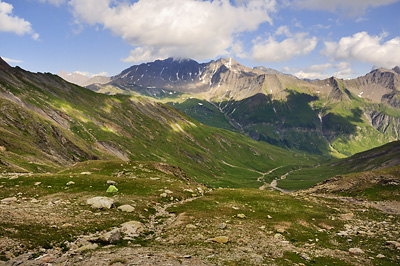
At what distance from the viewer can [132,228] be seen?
31188mm

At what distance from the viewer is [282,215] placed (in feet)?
154

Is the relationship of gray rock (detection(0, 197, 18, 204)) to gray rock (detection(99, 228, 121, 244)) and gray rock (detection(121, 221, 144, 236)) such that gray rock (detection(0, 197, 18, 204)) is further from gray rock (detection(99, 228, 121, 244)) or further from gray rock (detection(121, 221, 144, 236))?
gray rock (detection(99, 228, 121, 244))

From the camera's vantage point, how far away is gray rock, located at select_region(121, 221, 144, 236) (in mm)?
29928

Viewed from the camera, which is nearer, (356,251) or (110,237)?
(110,237)

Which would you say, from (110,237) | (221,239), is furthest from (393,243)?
(110,237)

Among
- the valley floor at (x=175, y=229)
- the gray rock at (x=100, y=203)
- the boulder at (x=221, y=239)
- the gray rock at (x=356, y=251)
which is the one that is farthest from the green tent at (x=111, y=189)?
the gray rock at (x=356, y=251)

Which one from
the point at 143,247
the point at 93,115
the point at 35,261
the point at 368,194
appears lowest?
the point at 368,194

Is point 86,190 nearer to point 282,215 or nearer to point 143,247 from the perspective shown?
point 143,247

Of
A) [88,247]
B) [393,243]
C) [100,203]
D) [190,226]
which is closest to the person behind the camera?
[88,247]

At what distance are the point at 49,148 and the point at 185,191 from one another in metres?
76.3

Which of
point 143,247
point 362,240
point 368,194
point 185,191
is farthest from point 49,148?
point 368,194

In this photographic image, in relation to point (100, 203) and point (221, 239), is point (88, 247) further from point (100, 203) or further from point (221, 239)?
point (100, 203)

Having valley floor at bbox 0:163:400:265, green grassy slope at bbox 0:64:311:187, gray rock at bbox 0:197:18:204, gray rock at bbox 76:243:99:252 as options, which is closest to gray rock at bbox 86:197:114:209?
valley floor at bbox 0:163:400:265

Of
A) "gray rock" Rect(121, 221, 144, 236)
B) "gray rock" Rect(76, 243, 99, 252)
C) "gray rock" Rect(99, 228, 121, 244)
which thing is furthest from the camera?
"gray rock" Rect(121, 221, 144, 236)
